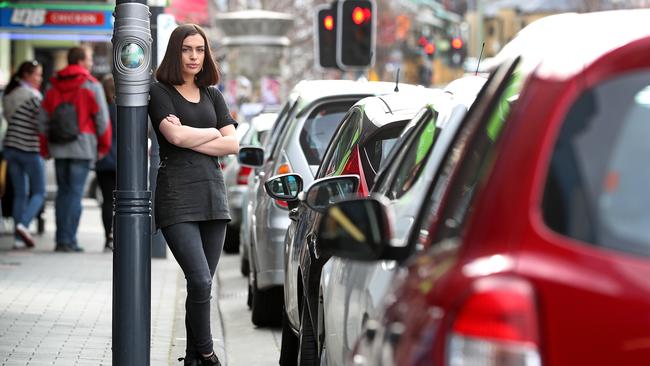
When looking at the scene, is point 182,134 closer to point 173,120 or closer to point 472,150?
point 173,120

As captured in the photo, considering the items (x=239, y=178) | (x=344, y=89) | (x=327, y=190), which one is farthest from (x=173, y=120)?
(x=239, y=178)

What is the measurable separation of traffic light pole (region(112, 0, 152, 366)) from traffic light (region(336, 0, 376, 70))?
12200mm

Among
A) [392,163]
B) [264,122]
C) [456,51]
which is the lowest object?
[456,51]

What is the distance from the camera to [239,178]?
53.7 feet

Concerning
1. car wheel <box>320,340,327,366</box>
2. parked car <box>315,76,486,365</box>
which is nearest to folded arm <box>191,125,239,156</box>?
car wheel <box>320,340,327,366</box>

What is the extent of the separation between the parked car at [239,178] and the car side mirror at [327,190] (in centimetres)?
913

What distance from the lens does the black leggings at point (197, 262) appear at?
7309 mm

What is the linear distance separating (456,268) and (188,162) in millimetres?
4517

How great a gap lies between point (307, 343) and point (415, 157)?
81.4 inches

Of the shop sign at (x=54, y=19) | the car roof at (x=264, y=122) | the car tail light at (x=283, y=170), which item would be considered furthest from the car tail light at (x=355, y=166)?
the shop sign at (x=54, y=19)

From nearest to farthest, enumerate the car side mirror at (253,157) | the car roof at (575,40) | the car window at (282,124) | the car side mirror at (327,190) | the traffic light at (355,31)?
the car roof at (575,40)
the car side mirror at (327,190)
the car window at (282,124)
the car side mirror at (253,157)
the traffic light at (355,31)

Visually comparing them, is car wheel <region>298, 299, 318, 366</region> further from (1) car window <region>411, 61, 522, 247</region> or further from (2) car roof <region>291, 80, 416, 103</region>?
(2) car roof <region>291, 80, 416, 103</region>

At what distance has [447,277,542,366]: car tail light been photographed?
2.78 m

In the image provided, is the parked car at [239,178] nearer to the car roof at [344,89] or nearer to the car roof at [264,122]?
the car roof at [264,122]
